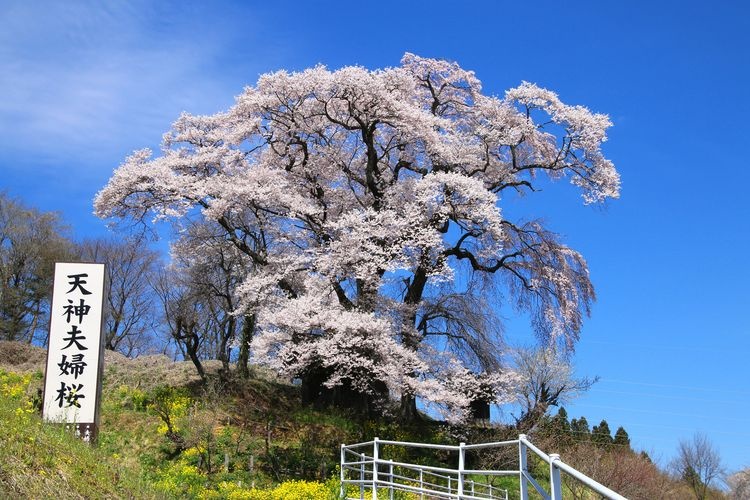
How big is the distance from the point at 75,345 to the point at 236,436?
773cm

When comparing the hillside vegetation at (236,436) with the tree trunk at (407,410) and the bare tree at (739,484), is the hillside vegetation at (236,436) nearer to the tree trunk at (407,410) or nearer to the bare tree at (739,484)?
the tree trunk at (407,410)

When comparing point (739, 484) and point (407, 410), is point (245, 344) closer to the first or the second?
point (407, 410)

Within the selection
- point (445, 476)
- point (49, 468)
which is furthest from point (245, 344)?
point (49, 468)

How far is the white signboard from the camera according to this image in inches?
618

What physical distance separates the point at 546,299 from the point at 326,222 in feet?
28.1

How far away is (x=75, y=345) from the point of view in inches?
635

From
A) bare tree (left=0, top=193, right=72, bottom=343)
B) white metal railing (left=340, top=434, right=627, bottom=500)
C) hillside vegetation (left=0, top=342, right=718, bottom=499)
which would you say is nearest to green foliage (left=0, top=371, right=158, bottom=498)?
hillside vegetation (left=0, top=342, right=718, bottom=499)

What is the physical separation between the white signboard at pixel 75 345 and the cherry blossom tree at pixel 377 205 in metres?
7.78

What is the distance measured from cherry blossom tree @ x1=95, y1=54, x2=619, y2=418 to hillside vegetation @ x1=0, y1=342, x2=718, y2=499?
1695mm

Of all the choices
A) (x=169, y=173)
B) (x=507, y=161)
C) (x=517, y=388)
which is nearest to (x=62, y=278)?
(x=169, y=173)

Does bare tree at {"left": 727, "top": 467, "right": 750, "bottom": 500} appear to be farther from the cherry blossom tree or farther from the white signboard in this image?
the white signboard

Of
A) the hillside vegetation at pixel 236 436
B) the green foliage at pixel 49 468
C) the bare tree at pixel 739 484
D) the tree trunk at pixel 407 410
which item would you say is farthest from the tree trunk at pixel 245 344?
the bare tree at pixel 739 484

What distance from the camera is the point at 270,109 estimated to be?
86.4 ft

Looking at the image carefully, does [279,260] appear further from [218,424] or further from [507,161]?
[507,161]
